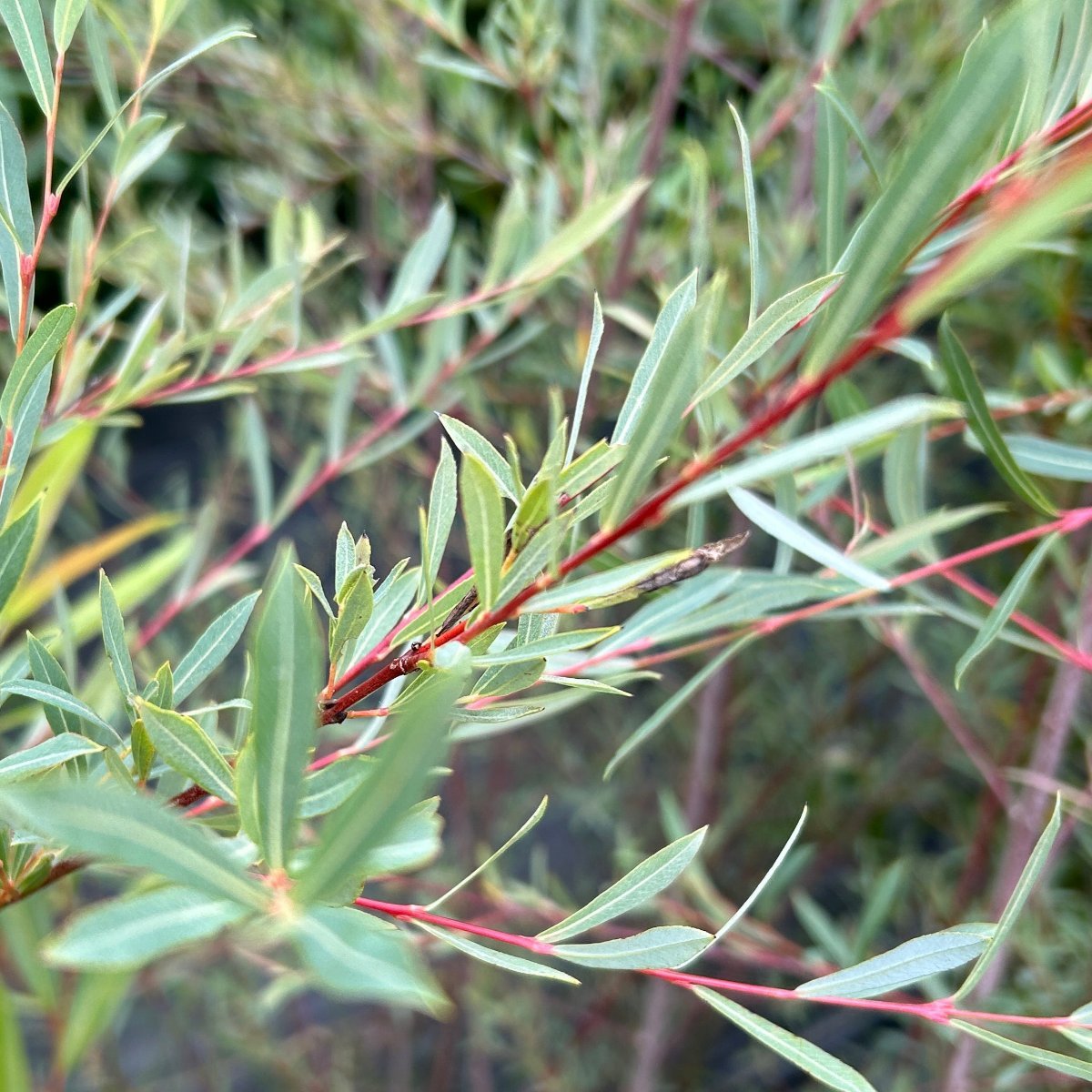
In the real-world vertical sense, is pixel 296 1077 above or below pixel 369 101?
below

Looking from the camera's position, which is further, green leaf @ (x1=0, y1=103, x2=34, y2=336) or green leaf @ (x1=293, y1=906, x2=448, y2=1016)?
green leaf @ (x1=0, y1=103, x2=34, y2=336)

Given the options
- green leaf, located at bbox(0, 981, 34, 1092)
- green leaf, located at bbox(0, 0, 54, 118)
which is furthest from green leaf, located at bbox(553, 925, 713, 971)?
green leaf, located at bbox(0, 981, 34, 1092)

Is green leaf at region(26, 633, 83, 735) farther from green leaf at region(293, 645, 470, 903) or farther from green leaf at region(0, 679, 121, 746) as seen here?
green leaf at region(293, 645, 470, 903)

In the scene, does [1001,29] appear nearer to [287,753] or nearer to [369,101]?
[287,753]

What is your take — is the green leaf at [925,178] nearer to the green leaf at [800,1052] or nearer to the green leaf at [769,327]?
the green leaf at [769,327]

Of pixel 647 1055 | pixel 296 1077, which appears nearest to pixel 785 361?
pixel 647 1055

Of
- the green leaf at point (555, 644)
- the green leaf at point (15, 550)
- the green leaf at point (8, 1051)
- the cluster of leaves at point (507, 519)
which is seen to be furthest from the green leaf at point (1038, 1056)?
the green leaf at point (8, 1051)

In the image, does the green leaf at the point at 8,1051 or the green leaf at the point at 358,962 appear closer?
the green leaf at the point at 358,962
